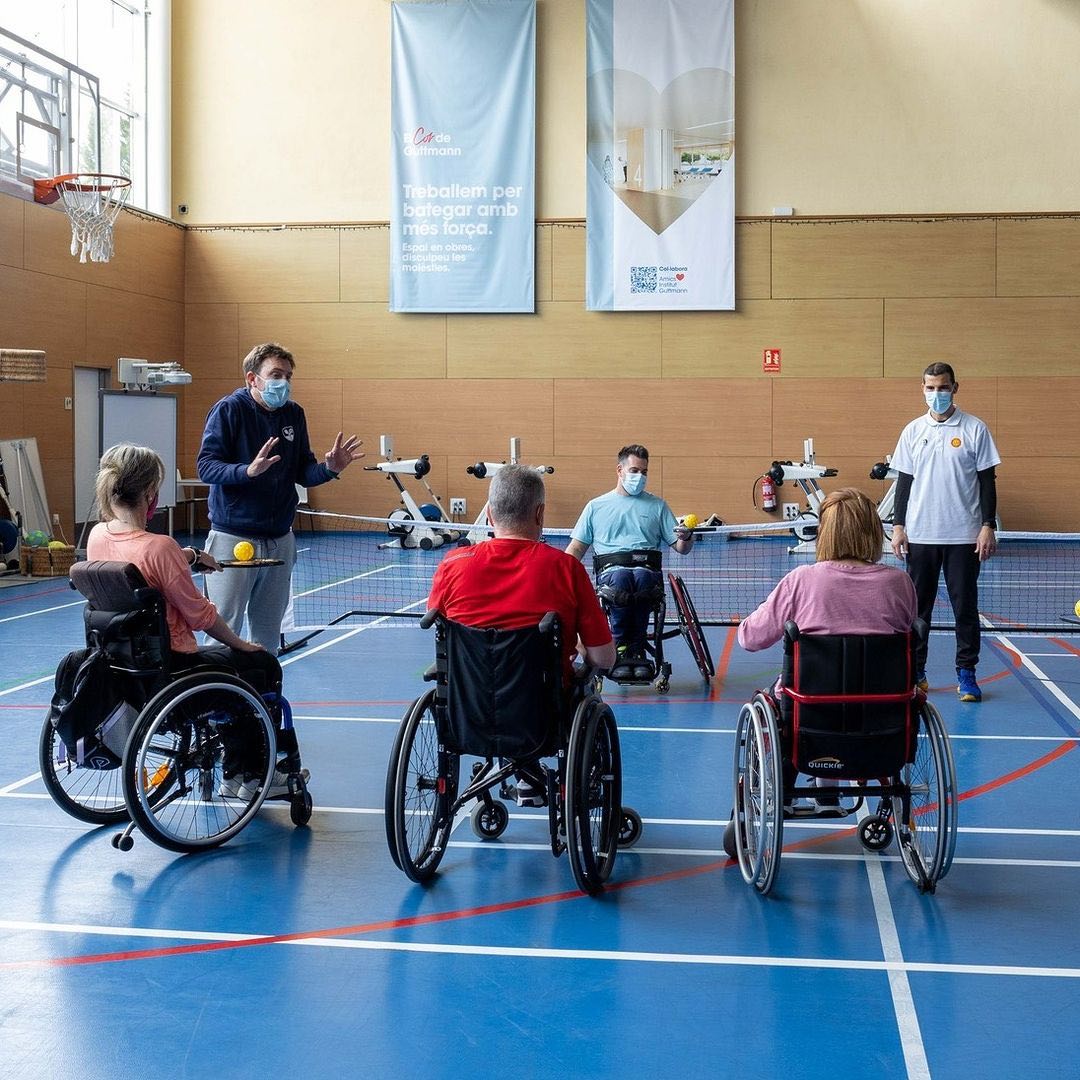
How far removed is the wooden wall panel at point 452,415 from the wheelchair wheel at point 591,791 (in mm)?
11867

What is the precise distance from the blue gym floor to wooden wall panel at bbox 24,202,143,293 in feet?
30.5

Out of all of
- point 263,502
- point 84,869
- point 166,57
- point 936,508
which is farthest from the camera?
point 166,57

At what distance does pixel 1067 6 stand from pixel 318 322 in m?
9.17

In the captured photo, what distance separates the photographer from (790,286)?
48.3ft

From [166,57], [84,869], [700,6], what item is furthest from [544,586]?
[166,57]

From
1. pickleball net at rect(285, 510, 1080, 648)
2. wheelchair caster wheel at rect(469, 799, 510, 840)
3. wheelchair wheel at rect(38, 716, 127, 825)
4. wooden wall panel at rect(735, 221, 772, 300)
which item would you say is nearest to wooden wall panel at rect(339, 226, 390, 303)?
pickleball net at rect(285, 510, 1080, 648)

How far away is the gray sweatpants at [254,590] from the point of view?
452cm

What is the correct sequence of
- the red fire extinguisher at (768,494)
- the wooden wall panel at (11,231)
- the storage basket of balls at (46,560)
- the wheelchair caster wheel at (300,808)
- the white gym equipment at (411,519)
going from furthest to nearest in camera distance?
the red fire extinguisher at (768,494) < the white gym equipment at (411,519) < the wooden wall panel at (11,231) < the storage basket of balls at (46,560) < the wheelchair caster wheel at (300,808)

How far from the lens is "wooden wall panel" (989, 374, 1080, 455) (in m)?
14.4

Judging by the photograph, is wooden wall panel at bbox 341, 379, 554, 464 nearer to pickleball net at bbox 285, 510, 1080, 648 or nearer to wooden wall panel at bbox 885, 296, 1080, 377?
pickleball net at bbox 285, 510, 1080, 648

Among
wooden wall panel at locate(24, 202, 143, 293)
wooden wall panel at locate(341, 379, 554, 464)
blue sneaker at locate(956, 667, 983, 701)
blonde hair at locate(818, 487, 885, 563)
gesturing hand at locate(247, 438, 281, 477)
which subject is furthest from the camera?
wooden wall panel at locate(341, 379, 554, 464)

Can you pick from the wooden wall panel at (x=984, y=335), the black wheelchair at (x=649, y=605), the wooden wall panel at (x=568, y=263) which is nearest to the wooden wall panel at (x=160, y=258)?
the wooden wall panel at (x=568, y=263)

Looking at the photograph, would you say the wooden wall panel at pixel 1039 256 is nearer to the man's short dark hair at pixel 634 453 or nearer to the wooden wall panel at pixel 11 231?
the man's short dark hair at pixel 634 453

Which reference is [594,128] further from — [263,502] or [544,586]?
[544,586]
